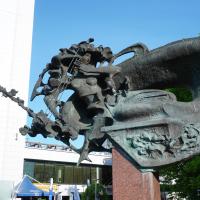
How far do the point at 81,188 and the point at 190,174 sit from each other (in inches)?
1030

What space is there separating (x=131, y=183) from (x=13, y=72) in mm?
25969

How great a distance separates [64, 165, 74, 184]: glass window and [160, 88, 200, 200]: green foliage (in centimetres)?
2297

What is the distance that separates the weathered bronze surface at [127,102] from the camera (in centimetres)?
549

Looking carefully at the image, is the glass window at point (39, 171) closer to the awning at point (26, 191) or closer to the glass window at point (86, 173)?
the glass window at point (86, 173)

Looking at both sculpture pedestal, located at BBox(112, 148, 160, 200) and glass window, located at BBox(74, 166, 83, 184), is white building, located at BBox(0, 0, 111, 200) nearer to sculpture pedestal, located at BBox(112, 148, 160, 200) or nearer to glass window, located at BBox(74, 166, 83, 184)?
glass window, located at BBox(74, 166, 83, 184)

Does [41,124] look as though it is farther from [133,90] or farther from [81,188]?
[81,188]

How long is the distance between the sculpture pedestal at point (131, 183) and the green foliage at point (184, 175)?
9.67m

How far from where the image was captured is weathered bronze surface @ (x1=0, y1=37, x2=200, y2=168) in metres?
5.49

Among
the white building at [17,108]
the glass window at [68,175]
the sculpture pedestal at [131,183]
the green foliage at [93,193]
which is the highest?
the white building at [17,108]

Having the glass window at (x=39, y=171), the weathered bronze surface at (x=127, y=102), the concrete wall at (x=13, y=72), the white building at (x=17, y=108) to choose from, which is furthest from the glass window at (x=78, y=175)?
the weathered bronze surface at (x=127, y=102)

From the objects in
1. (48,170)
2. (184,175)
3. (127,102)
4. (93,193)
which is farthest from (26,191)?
(48,170)

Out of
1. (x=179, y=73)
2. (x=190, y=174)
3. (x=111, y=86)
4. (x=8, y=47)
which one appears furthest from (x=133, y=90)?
(x=8, y=47)

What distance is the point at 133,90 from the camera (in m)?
6.61

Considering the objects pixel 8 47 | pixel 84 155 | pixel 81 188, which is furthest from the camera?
pixel 81 188
